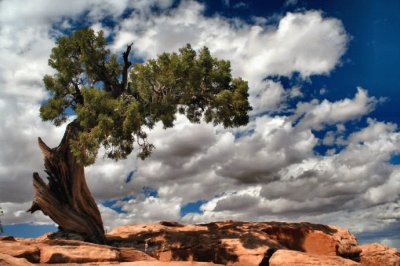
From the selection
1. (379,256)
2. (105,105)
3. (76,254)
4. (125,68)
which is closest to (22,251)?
(76,254)

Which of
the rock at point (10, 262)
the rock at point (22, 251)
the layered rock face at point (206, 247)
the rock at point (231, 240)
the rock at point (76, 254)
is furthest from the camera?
the rock at point (231, 240)

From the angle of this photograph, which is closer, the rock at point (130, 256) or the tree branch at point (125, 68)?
the rock at point (130, 256)

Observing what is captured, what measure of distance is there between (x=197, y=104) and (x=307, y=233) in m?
11.9

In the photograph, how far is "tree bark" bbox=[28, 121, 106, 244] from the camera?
26.9 m

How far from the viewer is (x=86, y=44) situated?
2812 cm

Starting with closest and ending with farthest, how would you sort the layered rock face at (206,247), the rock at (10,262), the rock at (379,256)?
1. the rock at (10,262)
2. the layered rock face at (206,247)
3. the rock at (379,256)

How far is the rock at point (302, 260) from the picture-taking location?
2022cm

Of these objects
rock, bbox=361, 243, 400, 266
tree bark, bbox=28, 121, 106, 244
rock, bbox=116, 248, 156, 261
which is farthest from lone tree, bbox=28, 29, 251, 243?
rock, bbox=361, 243, 400, 266

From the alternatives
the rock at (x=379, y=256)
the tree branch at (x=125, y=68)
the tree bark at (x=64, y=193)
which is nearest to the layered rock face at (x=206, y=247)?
the rock at (x=379, y=256)

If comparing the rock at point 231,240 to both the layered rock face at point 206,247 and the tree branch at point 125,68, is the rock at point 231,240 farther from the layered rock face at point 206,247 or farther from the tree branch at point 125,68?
the tree branch at point 125,68

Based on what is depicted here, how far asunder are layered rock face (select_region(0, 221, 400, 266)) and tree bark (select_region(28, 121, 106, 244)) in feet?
3.12

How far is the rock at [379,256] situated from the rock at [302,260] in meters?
12.3

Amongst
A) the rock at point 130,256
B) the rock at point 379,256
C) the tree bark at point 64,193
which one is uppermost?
the tree bark at point 64,193

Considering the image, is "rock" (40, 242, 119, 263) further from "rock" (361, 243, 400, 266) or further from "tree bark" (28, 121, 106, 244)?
"rock" (361, 243, 400, 266)
